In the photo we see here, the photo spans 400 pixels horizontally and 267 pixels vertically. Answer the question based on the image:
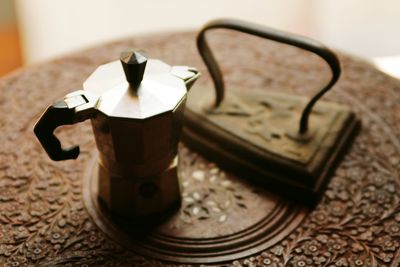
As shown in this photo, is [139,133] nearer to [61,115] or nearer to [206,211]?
[61,115]

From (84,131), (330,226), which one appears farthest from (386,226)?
(84,131)

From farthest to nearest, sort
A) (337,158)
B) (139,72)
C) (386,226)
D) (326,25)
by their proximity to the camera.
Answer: (326,25), (337,158), (386,226), (139,72)

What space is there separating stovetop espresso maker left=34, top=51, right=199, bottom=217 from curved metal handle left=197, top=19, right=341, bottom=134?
15 centimetres

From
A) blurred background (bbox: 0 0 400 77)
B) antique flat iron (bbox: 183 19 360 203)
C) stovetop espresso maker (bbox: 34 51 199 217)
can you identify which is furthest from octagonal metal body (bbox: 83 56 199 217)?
blurred background (bbox: 0 0 400 77)

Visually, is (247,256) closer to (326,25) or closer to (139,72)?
(139,72)

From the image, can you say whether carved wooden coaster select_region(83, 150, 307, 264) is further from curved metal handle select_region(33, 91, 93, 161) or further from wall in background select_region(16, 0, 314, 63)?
wall in background select_region(16, 0, 314, 63)

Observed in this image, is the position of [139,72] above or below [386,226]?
above

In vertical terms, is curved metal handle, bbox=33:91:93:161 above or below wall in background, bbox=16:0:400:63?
above

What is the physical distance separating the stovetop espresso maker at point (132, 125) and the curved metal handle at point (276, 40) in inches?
5.8

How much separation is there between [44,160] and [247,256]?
438 mm

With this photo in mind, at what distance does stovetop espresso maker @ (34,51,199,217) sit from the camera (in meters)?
0.79

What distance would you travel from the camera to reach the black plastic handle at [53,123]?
2.54 feet

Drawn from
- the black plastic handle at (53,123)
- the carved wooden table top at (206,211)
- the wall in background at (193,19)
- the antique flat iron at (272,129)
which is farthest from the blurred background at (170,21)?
the black plastic handle at (53,123)

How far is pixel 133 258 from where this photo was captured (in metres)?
0.88
